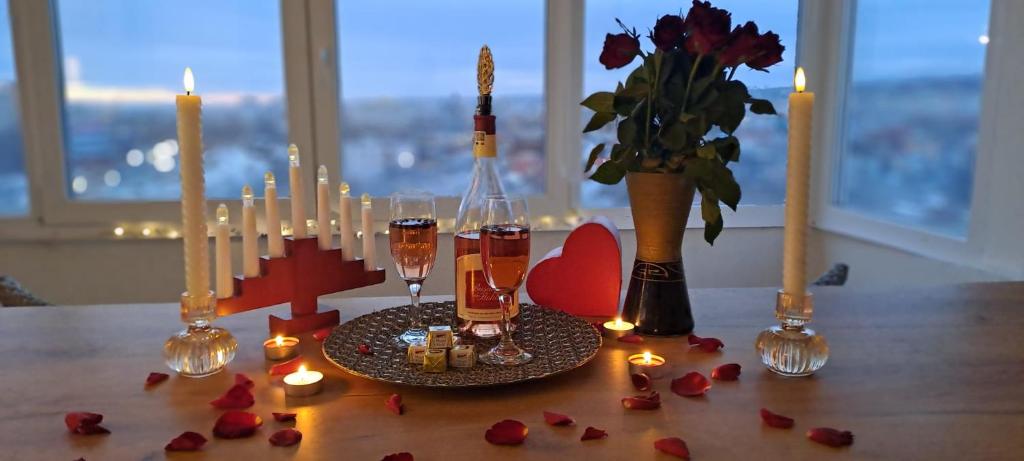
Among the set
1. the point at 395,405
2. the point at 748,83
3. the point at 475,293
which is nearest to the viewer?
the point at 395,405

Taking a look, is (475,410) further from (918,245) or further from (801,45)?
(801,45)

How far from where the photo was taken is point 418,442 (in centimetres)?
70

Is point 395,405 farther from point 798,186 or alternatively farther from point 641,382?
point 798,186

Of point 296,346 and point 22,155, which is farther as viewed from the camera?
point 22,155

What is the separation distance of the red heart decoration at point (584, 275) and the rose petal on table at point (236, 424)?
51 centimetres

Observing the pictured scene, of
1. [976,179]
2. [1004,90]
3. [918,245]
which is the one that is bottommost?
[918,245]

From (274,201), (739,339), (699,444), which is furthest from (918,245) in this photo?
(274,201)

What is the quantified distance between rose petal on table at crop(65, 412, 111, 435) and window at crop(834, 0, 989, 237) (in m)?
2.08

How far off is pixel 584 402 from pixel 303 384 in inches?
12.6

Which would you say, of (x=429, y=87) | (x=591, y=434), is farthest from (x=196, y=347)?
(x=429, y=87)

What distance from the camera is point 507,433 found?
702mm

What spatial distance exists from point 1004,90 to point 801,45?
0.82m

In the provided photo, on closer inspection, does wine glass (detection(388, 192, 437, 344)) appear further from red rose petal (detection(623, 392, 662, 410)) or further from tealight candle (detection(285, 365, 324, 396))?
red rose petal (detection(623, 392, 662, 410))

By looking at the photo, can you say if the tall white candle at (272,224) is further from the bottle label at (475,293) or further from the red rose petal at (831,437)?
the red rose petal at (831,437)
